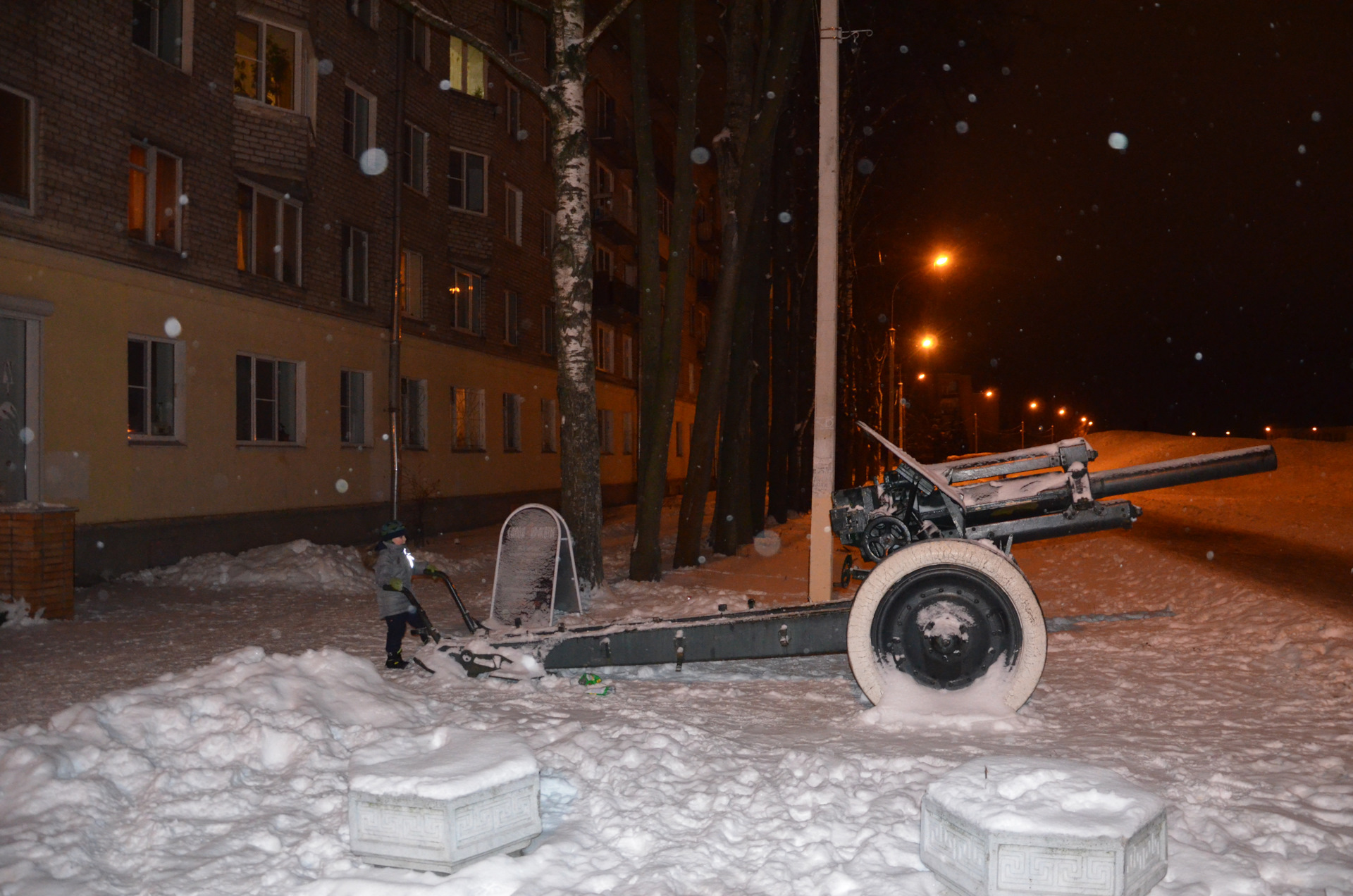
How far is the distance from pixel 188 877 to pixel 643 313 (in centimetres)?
1039

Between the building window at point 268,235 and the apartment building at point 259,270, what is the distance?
51 millimetres

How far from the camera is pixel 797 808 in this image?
4.79 meters

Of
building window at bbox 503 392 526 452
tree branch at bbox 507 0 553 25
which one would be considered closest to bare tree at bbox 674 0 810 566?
tree branch at bbox 507 0 553 25

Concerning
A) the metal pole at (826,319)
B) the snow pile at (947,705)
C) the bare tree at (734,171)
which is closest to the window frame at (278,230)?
the bare tree at (734,171)

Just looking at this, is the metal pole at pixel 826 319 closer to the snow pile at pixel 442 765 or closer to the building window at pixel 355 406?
the snow pile at pixel 442 765

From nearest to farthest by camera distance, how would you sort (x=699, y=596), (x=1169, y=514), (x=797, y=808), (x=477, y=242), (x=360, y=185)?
(x=797, y=808)
(x=699, y=596)
(x=360, y=185)
(x=477, y=242)
(x=1169, y=514)

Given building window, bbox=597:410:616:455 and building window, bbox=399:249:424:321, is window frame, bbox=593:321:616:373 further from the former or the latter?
building window, bbox=399:249:424:321

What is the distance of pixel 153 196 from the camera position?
15.4 metres

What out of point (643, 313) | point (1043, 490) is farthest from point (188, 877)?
point (643, 313)

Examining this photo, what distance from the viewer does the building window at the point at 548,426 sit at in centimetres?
3011

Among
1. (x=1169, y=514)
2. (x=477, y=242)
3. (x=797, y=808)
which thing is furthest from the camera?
(x=1169, y=514)

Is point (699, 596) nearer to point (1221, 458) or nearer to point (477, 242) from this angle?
point (1221, 458)

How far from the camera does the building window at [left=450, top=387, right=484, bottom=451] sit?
24891 millimetres

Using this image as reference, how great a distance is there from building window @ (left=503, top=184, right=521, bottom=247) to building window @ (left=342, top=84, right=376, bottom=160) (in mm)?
6454
